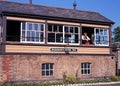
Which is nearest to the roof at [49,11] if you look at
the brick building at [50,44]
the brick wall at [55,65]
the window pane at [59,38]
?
the brick building at [50,44]

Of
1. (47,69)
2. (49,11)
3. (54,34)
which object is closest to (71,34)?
(54,34)

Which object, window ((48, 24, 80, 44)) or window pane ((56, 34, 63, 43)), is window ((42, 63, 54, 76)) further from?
window pane ((56, 34, 63, 43))

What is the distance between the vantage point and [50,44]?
24641 mm

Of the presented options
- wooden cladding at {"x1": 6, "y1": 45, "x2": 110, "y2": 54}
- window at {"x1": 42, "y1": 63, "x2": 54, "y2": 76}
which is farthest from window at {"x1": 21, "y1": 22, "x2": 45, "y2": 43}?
window at {"x1": 42, "y1": 63, "x2": 54, "y2": 76}

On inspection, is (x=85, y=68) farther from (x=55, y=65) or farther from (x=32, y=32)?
(x=32, y=32)

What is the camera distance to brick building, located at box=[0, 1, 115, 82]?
2259 centimetres

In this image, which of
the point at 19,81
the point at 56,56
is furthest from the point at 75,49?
the point at 19,81

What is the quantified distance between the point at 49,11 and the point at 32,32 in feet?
10.8

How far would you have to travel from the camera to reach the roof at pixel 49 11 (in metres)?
24.0

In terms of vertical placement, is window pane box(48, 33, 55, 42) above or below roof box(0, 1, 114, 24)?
below

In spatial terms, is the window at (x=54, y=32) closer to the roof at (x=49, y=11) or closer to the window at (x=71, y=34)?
the window at (x=71, y=34)

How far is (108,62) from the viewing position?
2780 centimetres

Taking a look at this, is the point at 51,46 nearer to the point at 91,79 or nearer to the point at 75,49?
the point at 75,49

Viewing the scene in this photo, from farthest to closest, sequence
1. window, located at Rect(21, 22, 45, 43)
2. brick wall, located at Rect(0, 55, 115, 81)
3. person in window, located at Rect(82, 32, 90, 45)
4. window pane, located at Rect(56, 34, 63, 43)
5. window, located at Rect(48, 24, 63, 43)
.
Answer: person in window, located at Rect(82, 32, 90, 45), window pane, located at Rect(56, 34, 63, 43), window, located at Rect(48, 24, 63, 43), window, located at Rect(21, 22, 45, 43), brick wall, located at Rect(0, 55, 115, 81)
